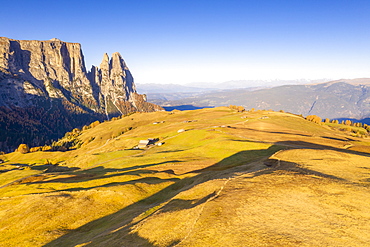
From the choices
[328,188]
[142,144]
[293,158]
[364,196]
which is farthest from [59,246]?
[142,144]

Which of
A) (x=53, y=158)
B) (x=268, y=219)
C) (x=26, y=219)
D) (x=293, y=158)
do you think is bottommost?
(x=53, y=158)

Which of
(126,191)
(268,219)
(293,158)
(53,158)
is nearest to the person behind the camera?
(268,219)

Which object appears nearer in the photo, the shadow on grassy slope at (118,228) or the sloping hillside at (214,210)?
the sloping hillside at (214,210)

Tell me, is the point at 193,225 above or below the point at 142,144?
above

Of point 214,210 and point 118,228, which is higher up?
point 214,210

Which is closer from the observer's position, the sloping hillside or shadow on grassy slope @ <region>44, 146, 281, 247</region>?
the sloping hillside

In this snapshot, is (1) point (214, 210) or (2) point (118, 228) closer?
(1) point (214, 210)

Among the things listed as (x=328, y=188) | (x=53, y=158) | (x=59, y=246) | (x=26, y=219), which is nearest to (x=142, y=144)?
(x=53, y=158)

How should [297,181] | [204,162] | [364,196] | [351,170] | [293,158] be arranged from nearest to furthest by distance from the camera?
[364,196], [297,181], [351,170], [293,158], [204,162]

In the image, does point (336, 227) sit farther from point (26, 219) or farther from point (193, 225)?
point (26, 219)

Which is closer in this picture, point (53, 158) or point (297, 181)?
point (297, 181)
